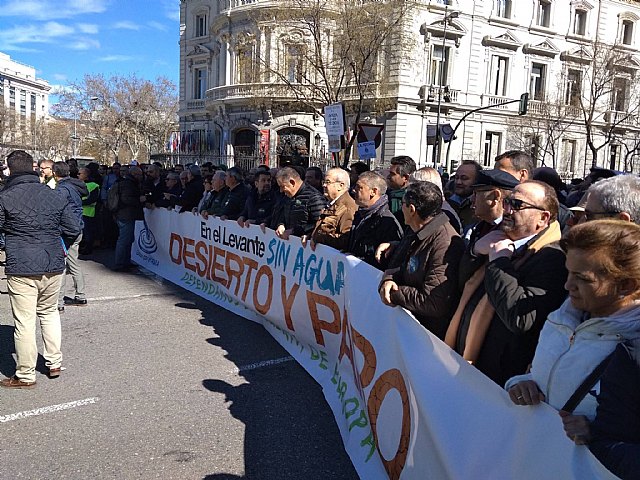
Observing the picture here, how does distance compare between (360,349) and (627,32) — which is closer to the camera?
(360,349)

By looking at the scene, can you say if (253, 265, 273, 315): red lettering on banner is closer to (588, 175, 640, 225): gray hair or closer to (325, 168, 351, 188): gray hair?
(325, 168, 351, 188): gray hair

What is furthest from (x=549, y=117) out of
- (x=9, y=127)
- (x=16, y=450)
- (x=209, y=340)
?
(x=9, y=127)

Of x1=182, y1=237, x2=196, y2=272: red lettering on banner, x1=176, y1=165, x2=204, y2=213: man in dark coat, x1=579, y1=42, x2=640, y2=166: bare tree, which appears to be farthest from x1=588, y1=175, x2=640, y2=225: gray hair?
x1=579, y1=42, x2=640, y2=166: bare tree

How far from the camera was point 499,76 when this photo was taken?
35.8m

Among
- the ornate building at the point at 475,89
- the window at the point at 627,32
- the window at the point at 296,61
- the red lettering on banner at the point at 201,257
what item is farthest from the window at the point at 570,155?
the red lettering on banner at the point at 201,257

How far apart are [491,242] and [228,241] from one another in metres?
5.29

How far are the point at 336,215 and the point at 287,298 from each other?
1.11 meters

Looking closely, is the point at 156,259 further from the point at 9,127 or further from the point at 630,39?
the point at 9,127

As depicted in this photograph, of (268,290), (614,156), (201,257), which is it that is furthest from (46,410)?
(614,156)

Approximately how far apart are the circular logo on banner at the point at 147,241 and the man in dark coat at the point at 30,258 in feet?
17.5

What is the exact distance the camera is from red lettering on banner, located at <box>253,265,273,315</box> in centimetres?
639

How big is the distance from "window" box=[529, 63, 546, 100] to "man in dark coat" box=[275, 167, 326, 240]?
1360 inches

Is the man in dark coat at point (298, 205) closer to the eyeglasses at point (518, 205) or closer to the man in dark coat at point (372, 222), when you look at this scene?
the man in dark coat at point (372, 222)

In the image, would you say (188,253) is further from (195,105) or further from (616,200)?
(195,105)
